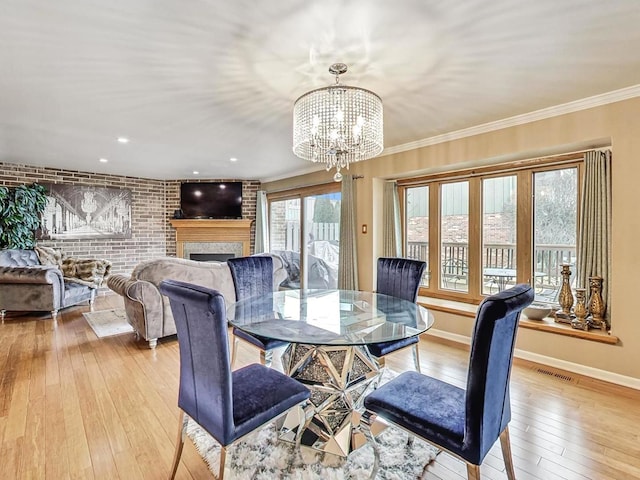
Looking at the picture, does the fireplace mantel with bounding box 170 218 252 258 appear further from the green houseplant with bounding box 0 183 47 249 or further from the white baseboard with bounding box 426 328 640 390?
the white baseboard with bounding box 426 328 640 390

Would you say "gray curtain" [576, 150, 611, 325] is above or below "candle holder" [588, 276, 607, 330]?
above

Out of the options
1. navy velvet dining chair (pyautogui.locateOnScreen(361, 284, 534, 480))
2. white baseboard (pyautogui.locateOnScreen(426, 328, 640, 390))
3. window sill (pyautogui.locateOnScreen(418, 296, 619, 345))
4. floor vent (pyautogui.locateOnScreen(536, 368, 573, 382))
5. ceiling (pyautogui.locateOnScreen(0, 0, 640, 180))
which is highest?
ceiling (pyautogui.locateOnScreen(0, 0, 640, 180))

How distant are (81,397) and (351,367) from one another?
2079mm

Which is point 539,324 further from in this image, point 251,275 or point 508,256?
point 251,275

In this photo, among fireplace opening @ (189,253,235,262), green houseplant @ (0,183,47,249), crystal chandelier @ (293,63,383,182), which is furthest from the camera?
fireplace opening @ (189,253,235,262)

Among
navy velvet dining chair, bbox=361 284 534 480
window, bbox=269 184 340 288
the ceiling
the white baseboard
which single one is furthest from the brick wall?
navy velvet dining chair, bbox=361 284 534 480

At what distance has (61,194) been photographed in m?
5.70

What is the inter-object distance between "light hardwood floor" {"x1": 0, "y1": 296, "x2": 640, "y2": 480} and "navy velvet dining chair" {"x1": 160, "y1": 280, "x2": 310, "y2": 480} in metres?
0.49

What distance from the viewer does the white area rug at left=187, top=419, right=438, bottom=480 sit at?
1.66m

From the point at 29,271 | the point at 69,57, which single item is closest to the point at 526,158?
the point at 69,57

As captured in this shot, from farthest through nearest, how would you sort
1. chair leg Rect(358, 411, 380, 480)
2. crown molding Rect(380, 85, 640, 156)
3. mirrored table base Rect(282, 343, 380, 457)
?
crown molding Rect(380, 85, 640, 156) → mirrored table base Rect(282, 343, 380, 457) → chair leg Rect(358, 411, 380, 480)

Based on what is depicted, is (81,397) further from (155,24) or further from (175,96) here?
(155,24)

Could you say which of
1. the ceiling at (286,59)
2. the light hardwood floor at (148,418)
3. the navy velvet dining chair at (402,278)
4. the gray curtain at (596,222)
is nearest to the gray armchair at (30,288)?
the light hardwood floor at (148,418)

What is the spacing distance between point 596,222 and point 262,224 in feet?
17.1
